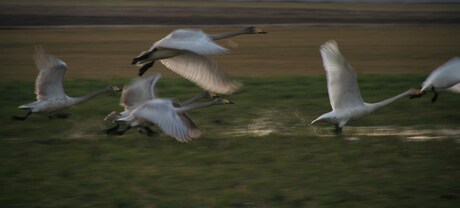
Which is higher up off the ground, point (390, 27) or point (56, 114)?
point (56, 114)

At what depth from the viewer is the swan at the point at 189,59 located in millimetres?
10318

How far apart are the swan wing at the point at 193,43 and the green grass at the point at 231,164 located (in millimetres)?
1079

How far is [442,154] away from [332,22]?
957 inches

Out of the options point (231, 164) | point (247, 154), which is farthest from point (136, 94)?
point (231, 164)

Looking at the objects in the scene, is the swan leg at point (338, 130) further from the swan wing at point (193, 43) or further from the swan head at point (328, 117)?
the swan wing at point (193, 43)

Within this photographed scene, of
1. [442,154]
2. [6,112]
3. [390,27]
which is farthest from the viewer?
[390,27]

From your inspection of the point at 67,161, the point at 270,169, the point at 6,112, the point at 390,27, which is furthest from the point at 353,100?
the point at 390,27

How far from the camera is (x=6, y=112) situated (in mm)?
12680

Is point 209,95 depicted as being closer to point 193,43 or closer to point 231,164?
point 193,43

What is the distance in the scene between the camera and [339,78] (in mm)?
10500

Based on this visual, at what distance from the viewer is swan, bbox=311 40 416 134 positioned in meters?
10.4

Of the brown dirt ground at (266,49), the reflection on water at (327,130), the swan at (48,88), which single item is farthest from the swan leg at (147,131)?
the brown dirt ground at (266,49)

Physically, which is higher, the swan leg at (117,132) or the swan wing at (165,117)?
the swan wing at (165,117)

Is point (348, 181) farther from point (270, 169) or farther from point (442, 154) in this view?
point (442, 154)
